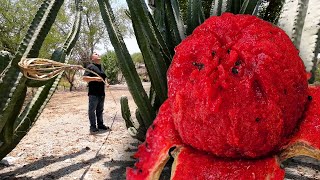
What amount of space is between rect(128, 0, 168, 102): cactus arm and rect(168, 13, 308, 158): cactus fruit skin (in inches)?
33.4

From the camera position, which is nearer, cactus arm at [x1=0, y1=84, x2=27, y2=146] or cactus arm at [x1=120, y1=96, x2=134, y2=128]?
cactus arm at [x1=0, y1=84, x2=27, y2=146]

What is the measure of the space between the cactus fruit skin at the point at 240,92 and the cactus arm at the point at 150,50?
0.85 m

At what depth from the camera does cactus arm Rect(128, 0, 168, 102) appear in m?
1.60

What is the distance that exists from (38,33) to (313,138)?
1.77 meters

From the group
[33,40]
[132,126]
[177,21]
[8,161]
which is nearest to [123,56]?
[177,21]

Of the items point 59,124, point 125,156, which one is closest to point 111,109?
point 59,124

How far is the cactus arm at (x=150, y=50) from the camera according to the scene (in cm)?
160

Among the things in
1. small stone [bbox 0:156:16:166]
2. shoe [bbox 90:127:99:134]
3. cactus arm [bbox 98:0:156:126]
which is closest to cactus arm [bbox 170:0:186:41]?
cactus arm [bbox 98:0:156:126]

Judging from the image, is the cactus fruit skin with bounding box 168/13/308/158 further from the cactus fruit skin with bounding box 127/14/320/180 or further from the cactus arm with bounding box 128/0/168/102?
the cactus arm with bounding box 128/0/168/102

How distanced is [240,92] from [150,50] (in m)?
1.02

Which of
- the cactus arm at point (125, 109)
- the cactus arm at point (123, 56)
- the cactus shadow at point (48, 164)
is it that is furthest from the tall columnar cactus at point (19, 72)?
the cactus shadow at point (48, 164)

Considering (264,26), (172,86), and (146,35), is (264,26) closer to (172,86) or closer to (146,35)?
(172,86)

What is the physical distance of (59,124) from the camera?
22.7ft

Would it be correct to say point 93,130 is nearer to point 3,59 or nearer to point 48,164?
point 48,164
